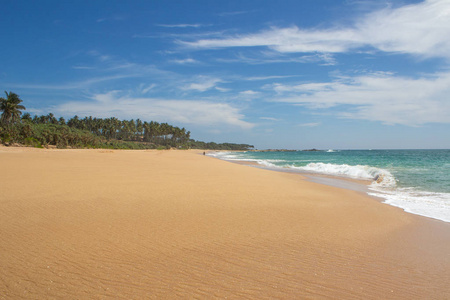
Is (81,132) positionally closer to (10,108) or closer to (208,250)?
(10,108)

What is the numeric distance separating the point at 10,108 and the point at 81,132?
963 inches

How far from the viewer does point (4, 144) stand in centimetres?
4269

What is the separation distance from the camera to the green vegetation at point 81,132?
159ft

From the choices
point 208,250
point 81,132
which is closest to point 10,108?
point 81,132

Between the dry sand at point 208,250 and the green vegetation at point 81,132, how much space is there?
48.7m

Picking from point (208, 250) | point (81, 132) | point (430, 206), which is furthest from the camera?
point (81, 132)

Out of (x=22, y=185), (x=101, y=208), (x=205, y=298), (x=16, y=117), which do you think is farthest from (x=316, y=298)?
(x=16, y=117)

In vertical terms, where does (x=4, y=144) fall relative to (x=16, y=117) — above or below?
below

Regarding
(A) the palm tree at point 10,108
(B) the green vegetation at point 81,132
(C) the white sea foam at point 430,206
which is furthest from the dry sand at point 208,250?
(A) the palm tree at point 10,108

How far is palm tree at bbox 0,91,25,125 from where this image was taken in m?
58.3

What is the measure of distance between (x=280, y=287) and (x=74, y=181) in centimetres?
937

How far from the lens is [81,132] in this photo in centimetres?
8269

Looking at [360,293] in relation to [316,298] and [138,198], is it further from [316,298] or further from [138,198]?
[138,198]

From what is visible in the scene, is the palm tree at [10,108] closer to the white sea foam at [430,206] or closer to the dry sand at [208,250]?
the dry sand at [208,250]
